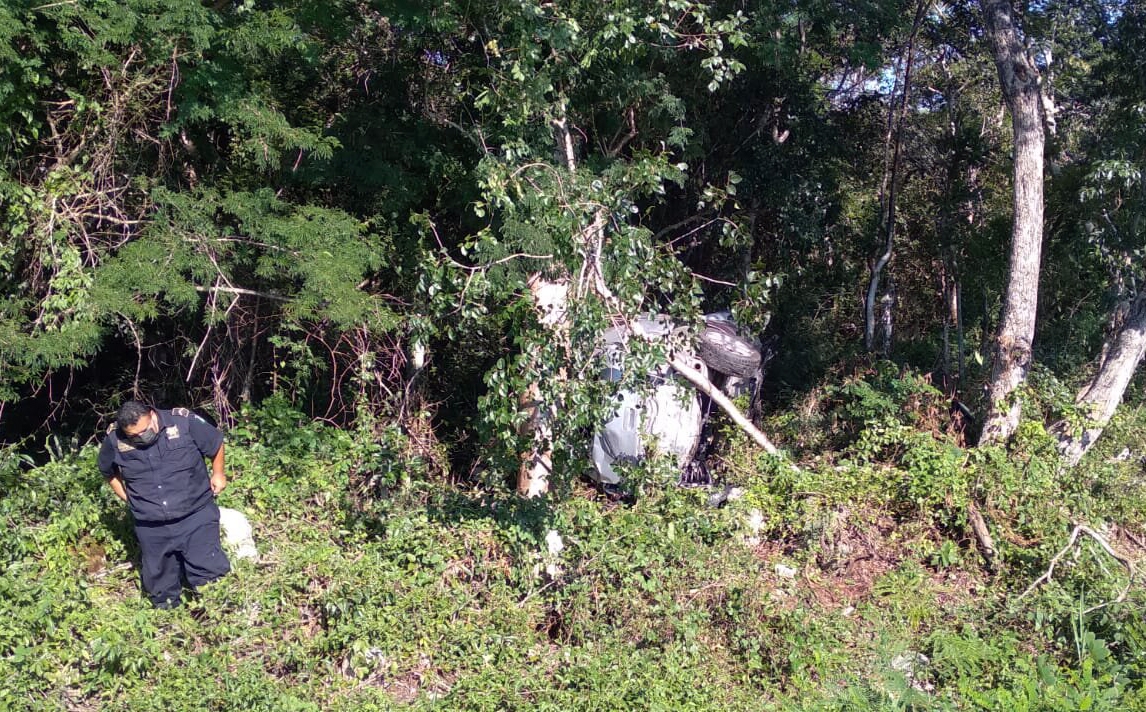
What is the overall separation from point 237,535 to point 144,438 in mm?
960

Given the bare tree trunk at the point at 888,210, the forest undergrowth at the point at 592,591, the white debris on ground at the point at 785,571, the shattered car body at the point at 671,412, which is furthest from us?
the bare tree trunk at the point at 888,210

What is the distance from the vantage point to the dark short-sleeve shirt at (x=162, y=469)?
15.7 feet

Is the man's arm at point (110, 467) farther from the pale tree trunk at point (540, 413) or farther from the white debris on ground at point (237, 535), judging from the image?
the pale tree trunk at point (540, 413)

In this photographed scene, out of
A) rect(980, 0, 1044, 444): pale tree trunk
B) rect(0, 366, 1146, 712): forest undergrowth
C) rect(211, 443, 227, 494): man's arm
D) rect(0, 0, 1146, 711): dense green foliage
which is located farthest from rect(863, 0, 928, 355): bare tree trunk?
rect(211, 443, 227, 494): man's arm

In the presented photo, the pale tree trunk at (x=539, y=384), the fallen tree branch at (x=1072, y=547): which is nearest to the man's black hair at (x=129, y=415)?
the pale tree trunk at (x=539, y=384)

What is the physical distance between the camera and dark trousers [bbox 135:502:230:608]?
15.9 ft

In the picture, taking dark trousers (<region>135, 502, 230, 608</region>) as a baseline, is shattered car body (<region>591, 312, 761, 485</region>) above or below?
above

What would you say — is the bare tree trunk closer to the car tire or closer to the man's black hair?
the car tire

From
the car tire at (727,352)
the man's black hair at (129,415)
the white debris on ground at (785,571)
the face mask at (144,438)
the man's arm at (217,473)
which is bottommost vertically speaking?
the man's arm at (217,473)

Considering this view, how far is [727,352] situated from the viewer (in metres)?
7.11

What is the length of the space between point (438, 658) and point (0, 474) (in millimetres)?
3113

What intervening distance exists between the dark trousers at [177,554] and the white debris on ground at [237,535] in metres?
0.28

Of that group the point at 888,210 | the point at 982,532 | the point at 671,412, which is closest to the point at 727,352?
the point at 671,412

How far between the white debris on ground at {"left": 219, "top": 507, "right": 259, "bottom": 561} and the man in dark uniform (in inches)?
10.9
